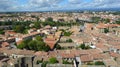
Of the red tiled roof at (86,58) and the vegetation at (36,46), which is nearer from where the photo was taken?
the red tiled roof at (86,58)

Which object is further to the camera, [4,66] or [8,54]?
[8,54]

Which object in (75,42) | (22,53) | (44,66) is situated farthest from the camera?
(75,42)

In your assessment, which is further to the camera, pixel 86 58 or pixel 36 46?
pixel 36 46

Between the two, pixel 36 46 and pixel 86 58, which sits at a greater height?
pixel 36 46

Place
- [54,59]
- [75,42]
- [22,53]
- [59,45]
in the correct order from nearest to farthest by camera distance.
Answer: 1. [54,59]
2. [22,53]
3. [59,45]
4. [75,42]

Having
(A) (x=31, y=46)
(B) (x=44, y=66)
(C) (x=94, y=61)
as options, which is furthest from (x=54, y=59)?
(A) (x=31, y=46)

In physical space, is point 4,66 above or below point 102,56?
above

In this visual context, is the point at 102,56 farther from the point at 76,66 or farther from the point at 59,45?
the point at 59,45

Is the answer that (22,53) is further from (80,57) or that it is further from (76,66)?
(76,66)

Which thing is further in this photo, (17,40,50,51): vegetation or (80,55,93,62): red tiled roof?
(17,40,50,51): vegetation

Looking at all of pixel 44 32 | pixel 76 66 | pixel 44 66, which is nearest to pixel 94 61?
pixel 76 66
